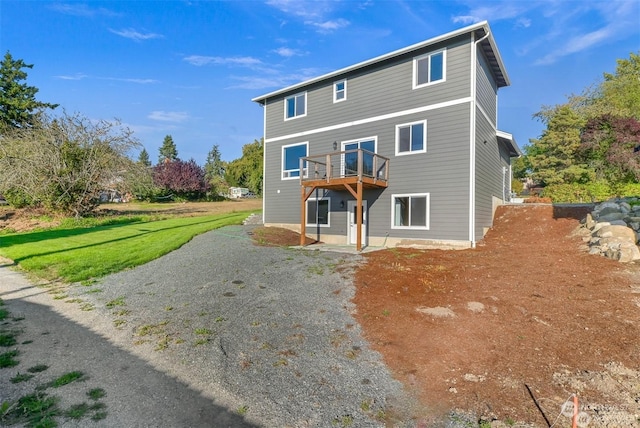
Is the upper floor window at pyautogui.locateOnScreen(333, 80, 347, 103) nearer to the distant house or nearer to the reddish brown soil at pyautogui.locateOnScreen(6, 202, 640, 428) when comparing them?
the reddish brown soil at pyautogui.locateOnScreen(6, 202, 640, 428)

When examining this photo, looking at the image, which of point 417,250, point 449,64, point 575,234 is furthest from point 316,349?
point 449,64

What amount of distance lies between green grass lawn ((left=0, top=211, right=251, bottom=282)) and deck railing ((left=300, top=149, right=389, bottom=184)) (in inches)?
251

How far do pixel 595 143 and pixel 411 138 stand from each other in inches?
759

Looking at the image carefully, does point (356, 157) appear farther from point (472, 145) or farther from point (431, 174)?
point (472, 145)

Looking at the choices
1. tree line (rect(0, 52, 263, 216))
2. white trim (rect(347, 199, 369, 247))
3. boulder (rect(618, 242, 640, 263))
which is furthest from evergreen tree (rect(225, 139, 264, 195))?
boulder (rect(618, 242, 640, 263))

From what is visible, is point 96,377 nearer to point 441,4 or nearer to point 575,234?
point 575,234

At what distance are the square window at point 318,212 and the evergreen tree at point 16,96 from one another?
29.8m

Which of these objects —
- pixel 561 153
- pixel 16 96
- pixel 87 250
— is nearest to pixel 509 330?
pixel 87 250

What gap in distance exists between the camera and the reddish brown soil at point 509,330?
11.6 feet

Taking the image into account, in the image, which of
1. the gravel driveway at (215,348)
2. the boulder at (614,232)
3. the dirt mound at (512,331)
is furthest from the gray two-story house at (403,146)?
the gravel driveway at (215,348)

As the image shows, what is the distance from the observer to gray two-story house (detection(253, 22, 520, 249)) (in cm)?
1204

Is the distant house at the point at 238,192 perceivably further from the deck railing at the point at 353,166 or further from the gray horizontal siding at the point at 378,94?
the deck railing at the point at 353,166

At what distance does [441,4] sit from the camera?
13758mm

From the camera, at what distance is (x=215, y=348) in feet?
15.4
